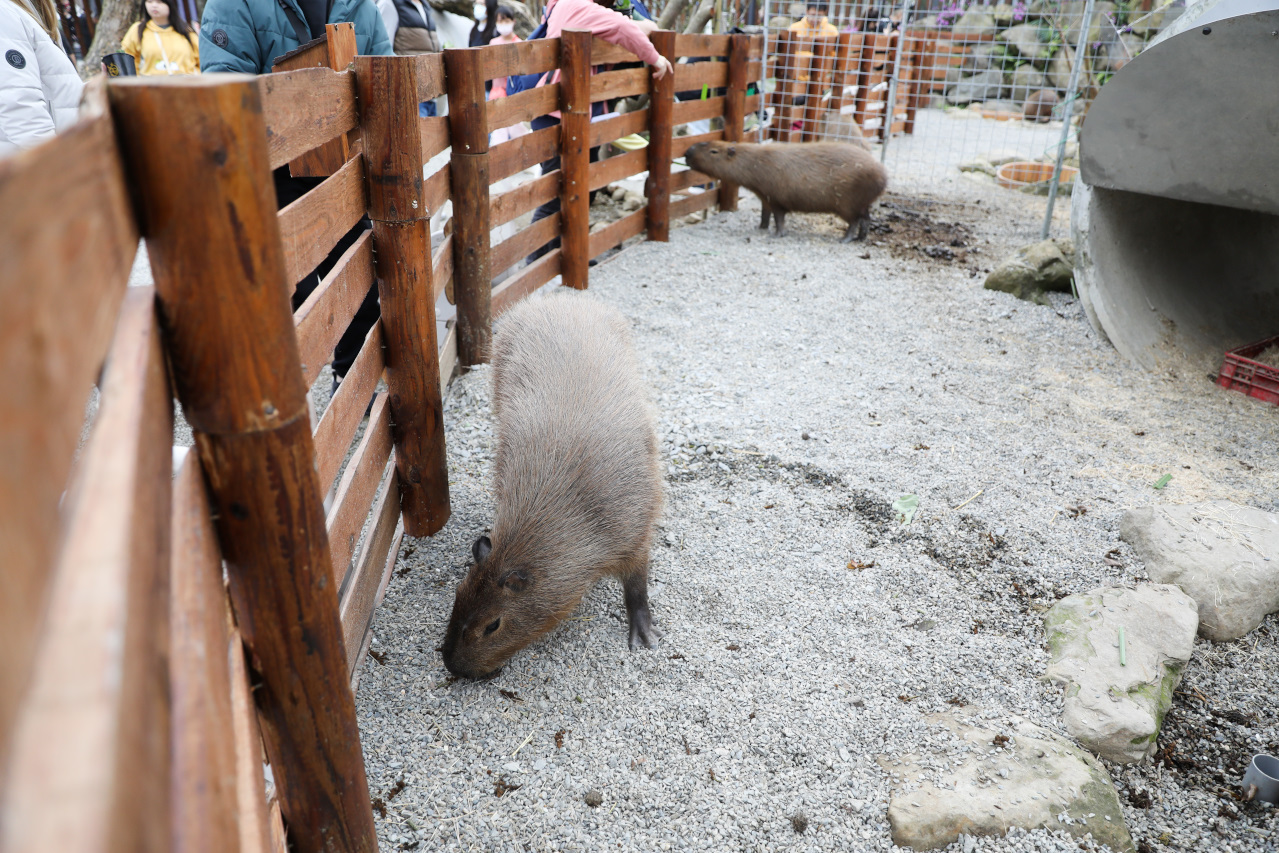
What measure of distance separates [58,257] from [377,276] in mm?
2261

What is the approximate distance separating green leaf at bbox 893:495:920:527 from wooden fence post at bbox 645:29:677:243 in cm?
419

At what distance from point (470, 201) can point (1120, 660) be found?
10.9 ft

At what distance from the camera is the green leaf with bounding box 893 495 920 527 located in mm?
3441

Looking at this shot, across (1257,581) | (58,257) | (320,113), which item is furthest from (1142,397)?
(58,257)

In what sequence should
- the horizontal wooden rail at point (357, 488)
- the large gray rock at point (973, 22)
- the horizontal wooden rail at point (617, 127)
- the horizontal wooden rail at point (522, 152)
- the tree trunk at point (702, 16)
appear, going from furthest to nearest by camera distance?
the large gray rock at point (973, 22) → the tree trunk at point (702, 16) → the horizontal wooden rail at point (617, 127) → the horizontal wooden rail at point (522, 152) → the horizontal wooden rail at point (357, 488)

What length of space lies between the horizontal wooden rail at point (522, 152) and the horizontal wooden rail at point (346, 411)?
1.90 metres

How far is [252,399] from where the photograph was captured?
114 centimetres

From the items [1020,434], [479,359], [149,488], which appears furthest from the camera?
[479,359]

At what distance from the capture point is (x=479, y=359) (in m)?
4.43

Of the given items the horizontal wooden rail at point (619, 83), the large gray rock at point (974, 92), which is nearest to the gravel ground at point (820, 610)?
the horizontal wooden rail at point (619, 83)

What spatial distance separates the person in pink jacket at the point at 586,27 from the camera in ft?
18.5

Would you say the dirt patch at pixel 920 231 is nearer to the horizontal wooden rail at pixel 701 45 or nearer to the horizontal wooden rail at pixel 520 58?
the horizontal wooden rail at pixel 701 45

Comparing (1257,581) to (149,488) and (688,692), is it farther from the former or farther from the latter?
(149,488)

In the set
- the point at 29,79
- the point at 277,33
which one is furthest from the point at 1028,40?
the point at 29,79
